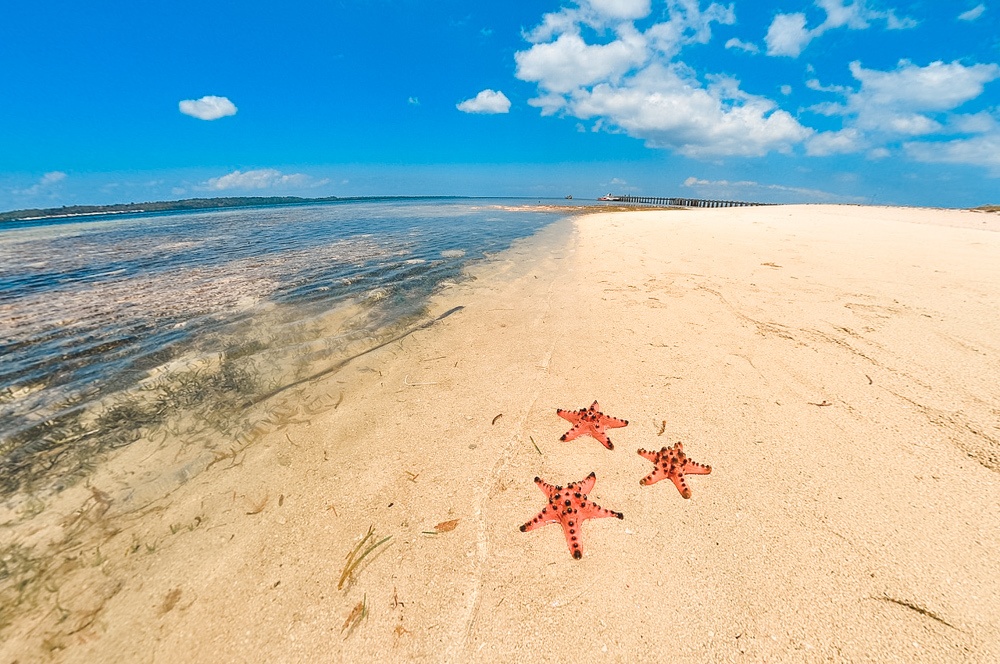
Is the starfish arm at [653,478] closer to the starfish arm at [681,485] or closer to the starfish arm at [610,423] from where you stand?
the starfish arm at [681,485]

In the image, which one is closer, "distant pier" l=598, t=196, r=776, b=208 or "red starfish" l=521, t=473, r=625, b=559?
"red starfish" l=521, t=473, r=625, b=559

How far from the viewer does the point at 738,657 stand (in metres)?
2.03

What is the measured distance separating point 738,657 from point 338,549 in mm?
2724

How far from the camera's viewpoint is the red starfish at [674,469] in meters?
3.10

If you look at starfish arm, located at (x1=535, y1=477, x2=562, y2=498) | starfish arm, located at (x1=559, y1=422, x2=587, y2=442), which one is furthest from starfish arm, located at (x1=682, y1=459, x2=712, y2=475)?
starfish arm, located at (x1=535, y1=477, x2=562, y2=498)

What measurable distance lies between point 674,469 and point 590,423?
887 millimetres

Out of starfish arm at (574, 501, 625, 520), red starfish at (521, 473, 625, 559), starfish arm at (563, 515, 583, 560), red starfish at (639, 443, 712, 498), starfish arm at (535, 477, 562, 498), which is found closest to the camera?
starfish arm at (563, 515, 583, 560)

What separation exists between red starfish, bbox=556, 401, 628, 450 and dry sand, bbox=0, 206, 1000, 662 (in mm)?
111

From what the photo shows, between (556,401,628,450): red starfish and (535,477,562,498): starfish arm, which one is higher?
(556,401,628,450): red starfish

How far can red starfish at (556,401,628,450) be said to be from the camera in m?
3.66

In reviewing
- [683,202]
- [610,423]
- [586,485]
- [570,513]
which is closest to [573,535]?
[570,513]

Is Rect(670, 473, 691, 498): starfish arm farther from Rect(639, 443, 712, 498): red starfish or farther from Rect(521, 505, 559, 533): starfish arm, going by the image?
Rect(521, 505, 559, 533): starfish arm

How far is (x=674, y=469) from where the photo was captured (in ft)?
10.3

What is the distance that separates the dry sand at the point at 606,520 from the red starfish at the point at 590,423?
11 centimetres
